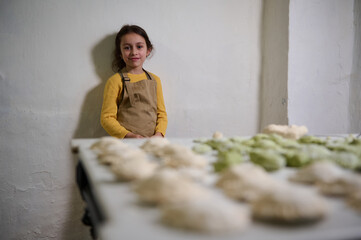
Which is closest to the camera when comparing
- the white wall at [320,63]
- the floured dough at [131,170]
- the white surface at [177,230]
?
the white surface at [177,230]

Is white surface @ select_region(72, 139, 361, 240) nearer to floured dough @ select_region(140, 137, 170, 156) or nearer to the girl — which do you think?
floured dough @ select_region(140, 137, 170, 156)

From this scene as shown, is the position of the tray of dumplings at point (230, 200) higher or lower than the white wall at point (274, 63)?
lower

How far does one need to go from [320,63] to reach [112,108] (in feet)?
5.31

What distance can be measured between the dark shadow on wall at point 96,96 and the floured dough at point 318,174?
1.55 metres

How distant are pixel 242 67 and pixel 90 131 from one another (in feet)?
4.20

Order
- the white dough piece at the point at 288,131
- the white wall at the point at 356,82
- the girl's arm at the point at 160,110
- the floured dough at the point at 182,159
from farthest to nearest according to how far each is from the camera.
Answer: the white wall at the point at 356,82
the girl's arm at the point at 160,110
the white dough piece at the point at 288,131
the floured dough at the point at 182,159

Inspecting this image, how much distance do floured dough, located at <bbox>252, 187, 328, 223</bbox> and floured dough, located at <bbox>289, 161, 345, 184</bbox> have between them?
0.41 feet

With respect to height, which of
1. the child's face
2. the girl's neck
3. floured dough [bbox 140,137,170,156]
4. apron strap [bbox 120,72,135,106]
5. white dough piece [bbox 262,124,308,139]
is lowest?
white dough piece [bbox 262,124,308,139]

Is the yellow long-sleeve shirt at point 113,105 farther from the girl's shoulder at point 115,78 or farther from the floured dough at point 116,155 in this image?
the floured dough at point 116,155

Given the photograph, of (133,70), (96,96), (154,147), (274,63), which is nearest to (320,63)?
(274,63)

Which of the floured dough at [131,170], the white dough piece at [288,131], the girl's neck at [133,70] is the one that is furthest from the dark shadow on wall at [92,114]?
the floured dough at [131,170]

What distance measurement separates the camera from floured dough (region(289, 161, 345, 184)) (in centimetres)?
58

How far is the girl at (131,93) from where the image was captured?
71.2 inches

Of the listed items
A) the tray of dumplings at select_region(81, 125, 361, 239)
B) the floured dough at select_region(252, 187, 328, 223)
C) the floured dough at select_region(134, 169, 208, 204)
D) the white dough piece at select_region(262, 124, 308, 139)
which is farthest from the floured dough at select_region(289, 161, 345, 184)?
the white dough piece at select_region(262, 124, 308, 139)
